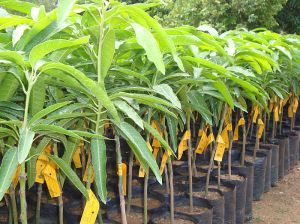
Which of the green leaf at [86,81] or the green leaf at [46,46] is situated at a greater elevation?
the green leaf at [46,46]

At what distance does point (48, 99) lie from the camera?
56.9 inches

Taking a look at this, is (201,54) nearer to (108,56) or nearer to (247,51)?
(247,51)

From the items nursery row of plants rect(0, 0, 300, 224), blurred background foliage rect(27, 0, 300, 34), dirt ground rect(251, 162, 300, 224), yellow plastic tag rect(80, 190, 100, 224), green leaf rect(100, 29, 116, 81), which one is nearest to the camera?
Answer: nursery row of plants rect(0, 0, 300, 224)

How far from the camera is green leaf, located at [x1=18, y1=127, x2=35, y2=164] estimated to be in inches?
33.4

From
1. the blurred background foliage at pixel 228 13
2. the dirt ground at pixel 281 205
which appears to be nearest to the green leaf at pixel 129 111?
the dirt ground at pixel 281 205

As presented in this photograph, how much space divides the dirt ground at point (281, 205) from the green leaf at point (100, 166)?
178cm

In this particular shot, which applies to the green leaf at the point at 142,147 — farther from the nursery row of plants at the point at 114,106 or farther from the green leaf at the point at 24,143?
the green leaf at the point at 24,143

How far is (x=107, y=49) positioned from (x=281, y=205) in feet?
7.47

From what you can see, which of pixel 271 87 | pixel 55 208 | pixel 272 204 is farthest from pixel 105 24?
pixel 272 204

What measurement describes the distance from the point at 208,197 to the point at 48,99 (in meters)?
1.13

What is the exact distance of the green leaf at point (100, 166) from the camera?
1.12 m

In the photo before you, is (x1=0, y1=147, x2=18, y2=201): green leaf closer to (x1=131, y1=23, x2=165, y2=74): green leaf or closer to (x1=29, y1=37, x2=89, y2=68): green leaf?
(x1=29, y1=37, x2=89, y2=68): green leaf

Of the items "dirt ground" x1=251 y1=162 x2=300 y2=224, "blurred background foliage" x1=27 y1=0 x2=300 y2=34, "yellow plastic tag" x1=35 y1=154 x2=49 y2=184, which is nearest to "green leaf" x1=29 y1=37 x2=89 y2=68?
"yellow plastic tag" x1=35 y1=154 x2=49 y2=184

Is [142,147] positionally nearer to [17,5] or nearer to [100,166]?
[100,166]
